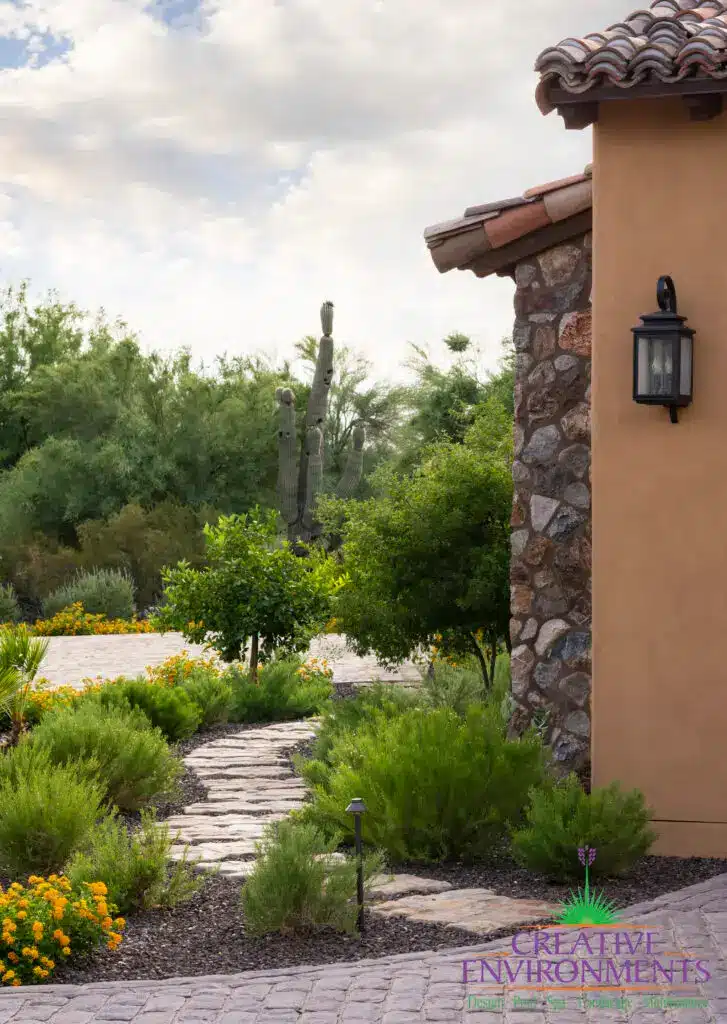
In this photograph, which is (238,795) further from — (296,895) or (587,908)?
(587,908)

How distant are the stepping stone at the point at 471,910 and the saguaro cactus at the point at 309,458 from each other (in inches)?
814

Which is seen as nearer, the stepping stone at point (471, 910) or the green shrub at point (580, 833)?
the stepping stone at point (471, 910)

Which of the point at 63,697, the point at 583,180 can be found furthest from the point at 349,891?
the point at 63,697

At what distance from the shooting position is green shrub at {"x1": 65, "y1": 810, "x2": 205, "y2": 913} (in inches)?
234

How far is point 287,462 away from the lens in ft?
89.4

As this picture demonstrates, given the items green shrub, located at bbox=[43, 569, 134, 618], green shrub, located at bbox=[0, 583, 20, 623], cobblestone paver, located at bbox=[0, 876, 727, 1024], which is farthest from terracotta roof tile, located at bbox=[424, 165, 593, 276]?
green shrub, located at bbox=[0, 583, 20, 623]

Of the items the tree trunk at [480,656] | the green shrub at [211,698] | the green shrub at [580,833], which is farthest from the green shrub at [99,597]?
the green shrub at [580,833]

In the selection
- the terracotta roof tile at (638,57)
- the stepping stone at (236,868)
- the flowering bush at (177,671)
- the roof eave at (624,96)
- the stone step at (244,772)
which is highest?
the terracotta roof tile at (638,57)

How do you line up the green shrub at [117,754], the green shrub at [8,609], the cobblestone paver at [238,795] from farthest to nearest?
the green shrub at [8,609]
the green shrub at [117,754]
the cobblestone paver at [238,795]

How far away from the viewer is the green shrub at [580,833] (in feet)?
20.7

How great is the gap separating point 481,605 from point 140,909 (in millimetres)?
4645

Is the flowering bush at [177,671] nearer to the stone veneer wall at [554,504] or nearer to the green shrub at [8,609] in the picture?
the stone veneer wall at [554,504]

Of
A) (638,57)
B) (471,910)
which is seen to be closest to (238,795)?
(471,910)

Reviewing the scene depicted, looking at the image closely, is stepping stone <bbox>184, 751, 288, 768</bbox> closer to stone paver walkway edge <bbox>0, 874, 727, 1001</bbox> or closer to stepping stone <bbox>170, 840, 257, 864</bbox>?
stepping stone <bbox>170, 840, 257, 864</bbox>
